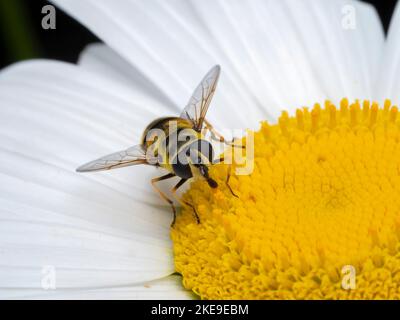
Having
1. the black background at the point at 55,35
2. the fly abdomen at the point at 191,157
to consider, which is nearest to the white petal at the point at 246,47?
the black background at the point at 55,35

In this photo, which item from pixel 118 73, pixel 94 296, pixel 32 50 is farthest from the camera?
pixel 32 50

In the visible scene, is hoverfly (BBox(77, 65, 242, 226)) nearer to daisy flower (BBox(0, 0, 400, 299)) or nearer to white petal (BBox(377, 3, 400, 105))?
daisy flower (BBox(0, 0, 400, 299))

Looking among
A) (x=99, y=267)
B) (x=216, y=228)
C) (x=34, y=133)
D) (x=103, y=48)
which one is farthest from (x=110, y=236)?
(x=103, y=48)

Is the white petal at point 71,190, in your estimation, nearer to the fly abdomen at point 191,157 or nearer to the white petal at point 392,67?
the fly abdomen at point 191,157

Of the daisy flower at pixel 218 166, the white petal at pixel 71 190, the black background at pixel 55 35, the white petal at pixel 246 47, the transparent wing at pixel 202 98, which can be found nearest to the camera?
the daisy flower at pixel 218 166

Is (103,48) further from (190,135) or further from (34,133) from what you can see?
(190,135)

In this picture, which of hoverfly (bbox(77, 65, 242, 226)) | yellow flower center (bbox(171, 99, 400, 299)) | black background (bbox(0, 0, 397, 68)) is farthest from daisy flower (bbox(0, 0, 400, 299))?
black background (bbox(0, 0, 397, 68))

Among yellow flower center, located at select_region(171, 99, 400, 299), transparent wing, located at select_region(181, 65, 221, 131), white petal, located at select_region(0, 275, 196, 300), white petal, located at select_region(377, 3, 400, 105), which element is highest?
white petal, located at select_region(377, 3, 400, 105)
